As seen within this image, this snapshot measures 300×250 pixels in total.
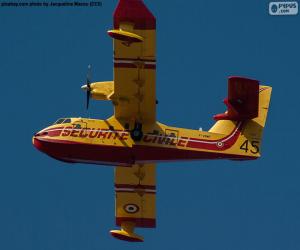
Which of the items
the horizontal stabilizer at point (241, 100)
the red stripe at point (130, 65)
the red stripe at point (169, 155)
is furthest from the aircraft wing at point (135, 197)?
the red stripe at point (130, 65)

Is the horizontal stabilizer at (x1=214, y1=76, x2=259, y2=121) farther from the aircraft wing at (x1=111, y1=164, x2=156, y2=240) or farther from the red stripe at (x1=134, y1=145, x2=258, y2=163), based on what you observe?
the aircraft wing at (x1=111, y1=164, x2=156, y2=240)

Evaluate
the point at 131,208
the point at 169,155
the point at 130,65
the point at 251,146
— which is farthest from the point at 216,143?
the point at 131,208

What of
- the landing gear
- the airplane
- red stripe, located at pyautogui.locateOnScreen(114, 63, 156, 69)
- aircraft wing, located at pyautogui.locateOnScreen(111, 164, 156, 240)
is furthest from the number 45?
red stripe, located at pyautogui.locateOnScreen(114, 63, 156, 69)

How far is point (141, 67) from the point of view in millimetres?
38688

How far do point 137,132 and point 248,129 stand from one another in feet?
14.8

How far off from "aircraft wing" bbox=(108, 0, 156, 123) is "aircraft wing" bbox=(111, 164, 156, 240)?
3831mm

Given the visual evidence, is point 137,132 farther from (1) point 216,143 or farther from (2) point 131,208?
(2) point 131,208

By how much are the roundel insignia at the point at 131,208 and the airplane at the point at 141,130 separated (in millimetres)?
3433

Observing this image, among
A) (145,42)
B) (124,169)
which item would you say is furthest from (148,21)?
(124,169)

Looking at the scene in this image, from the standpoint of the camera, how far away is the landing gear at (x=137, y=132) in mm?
39875

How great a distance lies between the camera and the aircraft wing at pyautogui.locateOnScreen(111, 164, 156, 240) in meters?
43.2

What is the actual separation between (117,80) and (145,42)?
78.6 inches

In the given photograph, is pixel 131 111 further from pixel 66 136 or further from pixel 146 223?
pixel 146 223

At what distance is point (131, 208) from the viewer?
43969 millimetres
